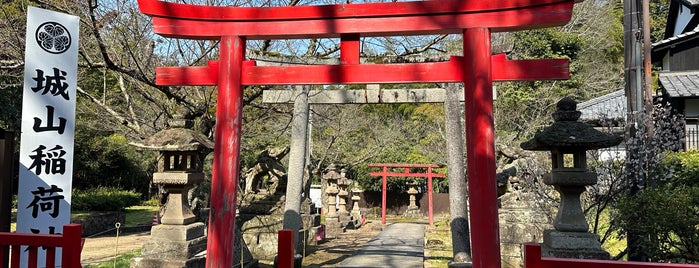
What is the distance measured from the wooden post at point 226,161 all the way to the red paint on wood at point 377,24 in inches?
8.5

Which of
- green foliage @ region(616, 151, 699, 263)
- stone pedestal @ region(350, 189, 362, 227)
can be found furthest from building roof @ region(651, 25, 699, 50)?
stone pedestal @ region(350, 189, 362, 227)

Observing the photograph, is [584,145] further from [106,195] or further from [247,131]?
[106,195]

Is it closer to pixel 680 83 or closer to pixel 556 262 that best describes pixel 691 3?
pixel 680 83

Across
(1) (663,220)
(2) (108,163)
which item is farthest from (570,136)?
(2) (108,163)

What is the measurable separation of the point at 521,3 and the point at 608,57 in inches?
795

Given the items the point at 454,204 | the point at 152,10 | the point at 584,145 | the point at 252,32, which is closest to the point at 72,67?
the point at 152,10

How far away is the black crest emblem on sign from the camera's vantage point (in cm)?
472

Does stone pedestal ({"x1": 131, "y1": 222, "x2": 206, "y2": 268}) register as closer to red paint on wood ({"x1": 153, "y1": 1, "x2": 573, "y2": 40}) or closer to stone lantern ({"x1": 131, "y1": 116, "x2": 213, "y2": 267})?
stone lantern ({"x1": 131, "y1": 116, "x2": 213, "y2": 267})

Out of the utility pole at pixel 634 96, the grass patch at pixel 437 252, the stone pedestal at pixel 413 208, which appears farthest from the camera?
the stone pedestal at pixel 413 208

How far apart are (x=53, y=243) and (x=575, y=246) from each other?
16.8ft

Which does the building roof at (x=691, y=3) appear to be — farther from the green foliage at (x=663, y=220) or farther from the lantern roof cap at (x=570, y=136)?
the lantern roof cap at (x=570, y=136)

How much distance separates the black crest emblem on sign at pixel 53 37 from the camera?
472 cm

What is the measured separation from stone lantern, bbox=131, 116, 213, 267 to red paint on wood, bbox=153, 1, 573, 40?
2725 mm

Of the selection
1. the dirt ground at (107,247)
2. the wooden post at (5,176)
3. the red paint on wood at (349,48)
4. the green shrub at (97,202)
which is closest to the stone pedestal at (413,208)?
the dirt ground at (107,247)
